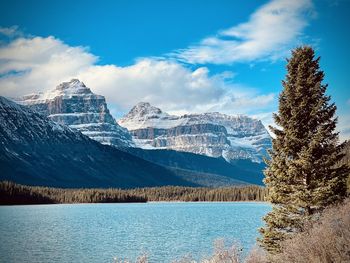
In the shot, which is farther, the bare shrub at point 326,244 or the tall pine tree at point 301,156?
the tall pine tree at point 301,156

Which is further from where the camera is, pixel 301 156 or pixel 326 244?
pixel 301 156

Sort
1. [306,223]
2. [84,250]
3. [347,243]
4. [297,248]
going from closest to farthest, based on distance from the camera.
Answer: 1. [347,243]
2. [297,248]
3. [306,223]
4. [84,250]

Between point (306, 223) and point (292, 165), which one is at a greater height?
point (292, 165)

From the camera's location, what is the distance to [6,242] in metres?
61.7

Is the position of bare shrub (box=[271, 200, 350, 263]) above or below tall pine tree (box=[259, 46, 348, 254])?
below

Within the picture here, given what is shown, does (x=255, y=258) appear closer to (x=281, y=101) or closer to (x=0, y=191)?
(x=281, y=101)

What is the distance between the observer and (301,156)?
26.9m

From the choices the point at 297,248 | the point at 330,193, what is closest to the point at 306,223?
the point at 330,193

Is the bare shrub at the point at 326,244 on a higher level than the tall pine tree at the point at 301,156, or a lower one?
lower

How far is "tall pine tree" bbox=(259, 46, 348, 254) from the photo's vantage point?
87.1ft

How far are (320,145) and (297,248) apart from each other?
983cm

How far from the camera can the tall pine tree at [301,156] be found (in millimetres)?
26547

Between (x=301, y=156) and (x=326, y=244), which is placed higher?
(x=301, y=156)

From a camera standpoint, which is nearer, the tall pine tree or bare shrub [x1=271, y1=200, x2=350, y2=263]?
bare shrub [x1=271, y1=200, x2=350, y2=263]
